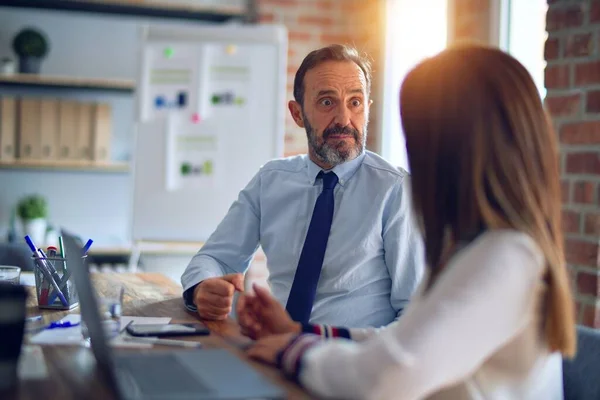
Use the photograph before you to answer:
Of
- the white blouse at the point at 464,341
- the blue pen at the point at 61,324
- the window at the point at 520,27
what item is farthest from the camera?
the window at the point at 520,27

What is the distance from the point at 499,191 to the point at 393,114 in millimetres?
3017

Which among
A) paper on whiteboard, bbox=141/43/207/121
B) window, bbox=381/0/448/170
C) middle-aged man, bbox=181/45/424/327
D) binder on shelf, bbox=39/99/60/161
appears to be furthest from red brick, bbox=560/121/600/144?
binder on shelf, bbox=39/99/60/161

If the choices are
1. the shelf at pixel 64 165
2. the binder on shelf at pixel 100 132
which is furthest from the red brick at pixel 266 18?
the shelf at pixel 64 165

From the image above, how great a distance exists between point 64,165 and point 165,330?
2684 millimetres

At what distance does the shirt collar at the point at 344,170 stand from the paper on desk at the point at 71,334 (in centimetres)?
63

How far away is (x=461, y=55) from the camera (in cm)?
106

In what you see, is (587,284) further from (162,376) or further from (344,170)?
(162,376)

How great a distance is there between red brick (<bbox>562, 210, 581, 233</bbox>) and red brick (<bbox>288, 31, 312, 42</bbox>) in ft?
7.48

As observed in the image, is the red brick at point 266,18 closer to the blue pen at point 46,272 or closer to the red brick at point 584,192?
the red brick at point 584,192

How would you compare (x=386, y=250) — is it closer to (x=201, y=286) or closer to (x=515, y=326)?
(x=201, y=286)

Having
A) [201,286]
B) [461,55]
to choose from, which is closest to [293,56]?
[201,286]

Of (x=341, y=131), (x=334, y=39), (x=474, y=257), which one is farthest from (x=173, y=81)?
(x=474, y=257)

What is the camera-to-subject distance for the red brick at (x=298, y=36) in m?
4.06

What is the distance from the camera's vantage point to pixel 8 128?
3.80 m
